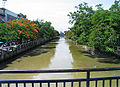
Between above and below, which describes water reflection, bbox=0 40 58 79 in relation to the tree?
below

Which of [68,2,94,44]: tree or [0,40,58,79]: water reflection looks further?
[68,2,94,44]: tree

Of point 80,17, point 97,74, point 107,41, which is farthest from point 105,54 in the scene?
point 97,74

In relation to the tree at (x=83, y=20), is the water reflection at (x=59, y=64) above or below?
below

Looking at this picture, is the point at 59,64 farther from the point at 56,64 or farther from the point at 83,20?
the point at 83,20

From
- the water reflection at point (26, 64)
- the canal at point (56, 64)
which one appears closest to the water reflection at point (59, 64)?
the canal at point (56, 64)

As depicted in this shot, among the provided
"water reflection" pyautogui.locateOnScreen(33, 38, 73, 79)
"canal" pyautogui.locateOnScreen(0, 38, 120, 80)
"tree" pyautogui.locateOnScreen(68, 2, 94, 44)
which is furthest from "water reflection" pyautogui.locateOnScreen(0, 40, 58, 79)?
"tree" pyautogui.locateOnScreen(68, 2, 94, 44)

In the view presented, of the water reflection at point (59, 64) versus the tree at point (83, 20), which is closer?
the water reflection at point (59, 64)

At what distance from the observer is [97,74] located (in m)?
7.54

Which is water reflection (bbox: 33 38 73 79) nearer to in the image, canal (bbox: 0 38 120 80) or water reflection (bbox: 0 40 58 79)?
canal (bbox: 0 38 120 80)

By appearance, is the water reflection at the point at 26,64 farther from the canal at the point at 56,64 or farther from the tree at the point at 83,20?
the tree at the point at 83,20

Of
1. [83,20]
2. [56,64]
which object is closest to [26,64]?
[56,64]

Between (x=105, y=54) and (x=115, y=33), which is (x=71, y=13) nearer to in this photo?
(x=105, y=54)

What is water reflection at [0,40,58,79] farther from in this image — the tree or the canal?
the tree

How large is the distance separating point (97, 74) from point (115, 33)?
438 centimetres
